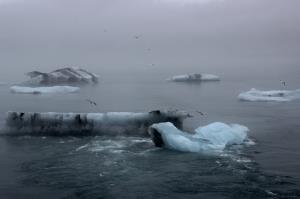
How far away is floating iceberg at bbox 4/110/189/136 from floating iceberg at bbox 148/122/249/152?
1.98 meters

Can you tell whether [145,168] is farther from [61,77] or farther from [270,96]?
[61,77]

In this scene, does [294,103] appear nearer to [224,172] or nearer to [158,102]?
[158,102]

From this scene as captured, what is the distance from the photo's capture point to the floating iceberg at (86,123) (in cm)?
1934

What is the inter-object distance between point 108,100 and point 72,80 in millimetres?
16494

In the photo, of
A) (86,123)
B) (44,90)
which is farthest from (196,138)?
(44,90)

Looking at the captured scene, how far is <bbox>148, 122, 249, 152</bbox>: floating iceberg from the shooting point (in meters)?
16.9

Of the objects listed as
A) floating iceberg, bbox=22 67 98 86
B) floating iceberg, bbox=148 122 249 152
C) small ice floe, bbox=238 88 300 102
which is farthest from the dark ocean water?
floating iceberg, bbox=22 67 98 86

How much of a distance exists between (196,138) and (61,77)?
30435mm

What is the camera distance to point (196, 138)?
17.3 metres

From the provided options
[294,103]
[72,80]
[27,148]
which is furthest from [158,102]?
[72,80]

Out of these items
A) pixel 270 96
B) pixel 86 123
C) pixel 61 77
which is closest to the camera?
pixel 86 123

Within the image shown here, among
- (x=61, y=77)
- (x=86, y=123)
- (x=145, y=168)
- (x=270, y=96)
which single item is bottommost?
(x=145, y=168)

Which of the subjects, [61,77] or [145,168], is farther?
[61,77]

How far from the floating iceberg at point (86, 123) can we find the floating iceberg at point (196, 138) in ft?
6.50
